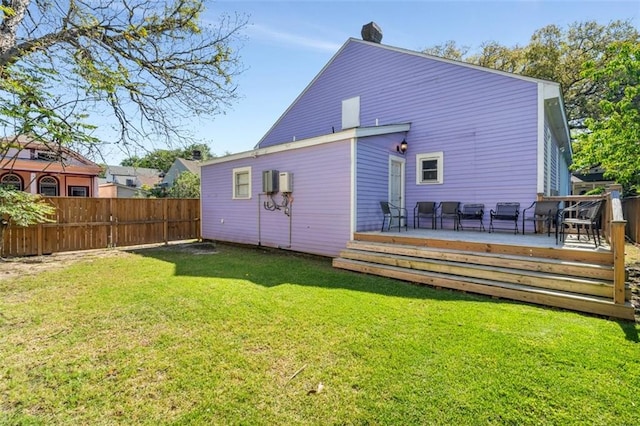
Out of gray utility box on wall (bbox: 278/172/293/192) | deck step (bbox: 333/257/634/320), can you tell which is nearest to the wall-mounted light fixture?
gray utility box on wall (bbox: 278/172/293/192)

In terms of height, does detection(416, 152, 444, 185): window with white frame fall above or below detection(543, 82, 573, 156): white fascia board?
below

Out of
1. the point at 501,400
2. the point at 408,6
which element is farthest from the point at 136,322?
the point at 408,6

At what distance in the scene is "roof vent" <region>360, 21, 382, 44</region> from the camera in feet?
35.2

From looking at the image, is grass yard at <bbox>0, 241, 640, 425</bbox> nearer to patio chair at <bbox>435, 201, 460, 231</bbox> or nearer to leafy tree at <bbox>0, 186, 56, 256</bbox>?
leafy tree at <bbox>0, 186, 56, 256</bbox>

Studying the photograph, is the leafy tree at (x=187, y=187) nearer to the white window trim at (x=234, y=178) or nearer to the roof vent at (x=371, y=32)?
the white window trim at (x=234, y=178)

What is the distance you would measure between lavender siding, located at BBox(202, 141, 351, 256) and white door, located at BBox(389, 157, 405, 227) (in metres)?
1.97

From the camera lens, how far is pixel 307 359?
8.96ft

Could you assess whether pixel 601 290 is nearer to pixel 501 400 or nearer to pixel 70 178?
pixel 501 400

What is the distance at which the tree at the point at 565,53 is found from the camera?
15.3 meters

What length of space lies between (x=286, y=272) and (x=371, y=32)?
924 centimetres

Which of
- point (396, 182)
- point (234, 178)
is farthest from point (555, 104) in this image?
point (234, 178)

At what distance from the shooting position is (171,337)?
317 centimetres

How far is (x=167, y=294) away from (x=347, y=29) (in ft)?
35.2

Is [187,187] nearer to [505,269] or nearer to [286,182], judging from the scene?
[286,182]
